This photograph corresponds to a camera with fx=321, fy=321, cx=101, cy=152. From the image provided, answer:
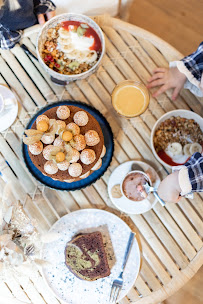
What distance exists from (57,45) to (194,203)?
2.62 ft

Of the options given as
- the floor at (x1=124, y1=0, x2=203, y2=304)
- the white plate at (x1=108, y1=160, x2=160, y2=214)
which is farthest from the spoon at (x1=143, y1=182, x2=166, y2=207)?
the floor at (x1=124, y1=0, x2=203, y2=304)

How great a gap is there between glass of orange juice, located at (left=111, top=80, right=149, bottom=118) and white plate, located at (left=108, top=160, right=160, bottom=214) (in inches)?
8.0

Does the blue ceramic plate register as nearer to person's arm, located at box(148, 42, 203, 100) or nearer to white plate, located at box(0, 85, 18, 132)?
white plate, located at box(0, 85, 18, 132)

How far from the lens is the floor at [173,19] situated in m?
1.99

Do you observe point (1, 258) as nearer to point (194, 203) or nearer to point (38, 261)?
point (38, 261)

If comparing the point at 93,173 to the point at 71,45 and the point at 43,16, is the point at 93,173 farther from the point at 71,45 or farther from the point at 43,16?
the point at 43,16

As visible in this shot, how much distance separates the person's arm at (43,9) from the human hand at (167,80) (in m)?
0.51

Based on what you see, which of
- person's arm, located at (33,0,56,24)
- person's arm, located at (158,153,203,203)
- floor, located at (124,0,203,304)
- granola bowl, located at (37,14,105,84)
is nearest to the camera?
person's arm, located at (158,153,203,203)

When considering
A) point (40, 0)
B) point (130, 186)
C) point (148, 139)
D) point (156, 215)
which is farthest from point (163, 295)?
point (40, 0)

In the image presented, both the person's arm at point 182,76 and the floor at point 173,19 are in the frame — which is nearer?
the person's arm at point 182,76

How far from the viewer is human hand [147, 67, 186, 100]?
1240mm

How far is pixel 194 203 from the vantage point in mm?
1229

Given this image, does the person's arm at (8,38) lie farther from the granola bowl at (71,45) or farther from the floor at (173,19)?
the floor at (173,19)

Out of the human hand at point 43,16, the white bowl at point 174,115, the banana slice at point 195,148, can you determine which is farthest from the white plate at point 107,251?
the human hand at point 43,16
